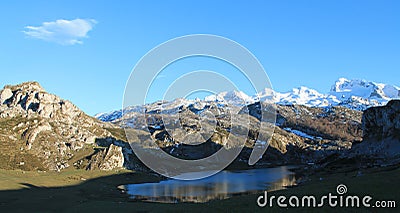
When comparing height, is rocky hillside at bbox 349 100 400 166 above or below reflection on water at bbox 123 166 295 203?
above

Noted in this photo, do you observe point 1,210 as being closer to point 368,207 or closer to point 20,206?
point 20,206

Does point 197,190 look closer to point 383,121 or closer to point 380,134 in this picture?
point 380,134

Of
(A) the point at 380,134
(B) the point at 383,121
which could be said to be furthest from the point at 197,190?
(B) the point at 383,121

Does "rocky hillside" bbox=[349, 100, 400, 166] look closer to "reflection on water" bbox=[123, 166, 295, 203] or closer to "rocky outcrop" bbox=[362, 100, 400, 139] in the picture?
"rocky outcrop" bbox=[362, 100, 400, 139]

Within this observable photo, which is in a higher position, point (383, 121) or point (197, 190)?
point (383, 121)

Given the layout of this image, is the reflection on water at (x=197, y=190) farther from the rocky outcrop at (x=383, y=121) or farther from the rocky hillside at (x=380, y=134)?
the rocky outcrop at (x=383, y=121)

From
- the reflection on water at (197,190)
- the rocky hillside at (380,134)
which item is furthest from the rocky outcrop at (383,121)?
the reflection on water at (197,190)

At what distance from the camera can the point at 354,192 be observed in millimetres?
47344

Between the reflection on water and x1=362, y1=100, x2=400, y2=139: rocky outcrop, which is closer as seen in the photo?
the reflection on water

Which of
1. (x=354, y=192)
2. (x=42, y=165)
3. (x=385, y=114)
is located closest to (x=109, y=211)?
(x=354, y=192)

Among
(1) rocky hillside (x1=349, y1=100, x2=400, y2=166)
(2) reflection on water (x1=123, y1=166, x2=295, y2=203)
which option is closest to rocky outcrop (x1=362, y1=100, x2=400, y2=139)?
(1) rocky hillside (x1=349, y1=100, x2=400, y2=166)

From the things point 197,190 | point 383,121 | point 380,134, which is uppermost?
point 383,121

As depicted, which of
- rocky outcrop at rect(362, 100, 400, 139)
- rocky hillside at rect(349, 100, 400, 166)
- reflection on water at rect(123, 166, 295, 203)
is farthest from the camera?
rocky outcrop at rect(362, 100, 400, 139)

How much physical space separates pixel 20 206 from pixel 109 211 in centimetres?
2259
